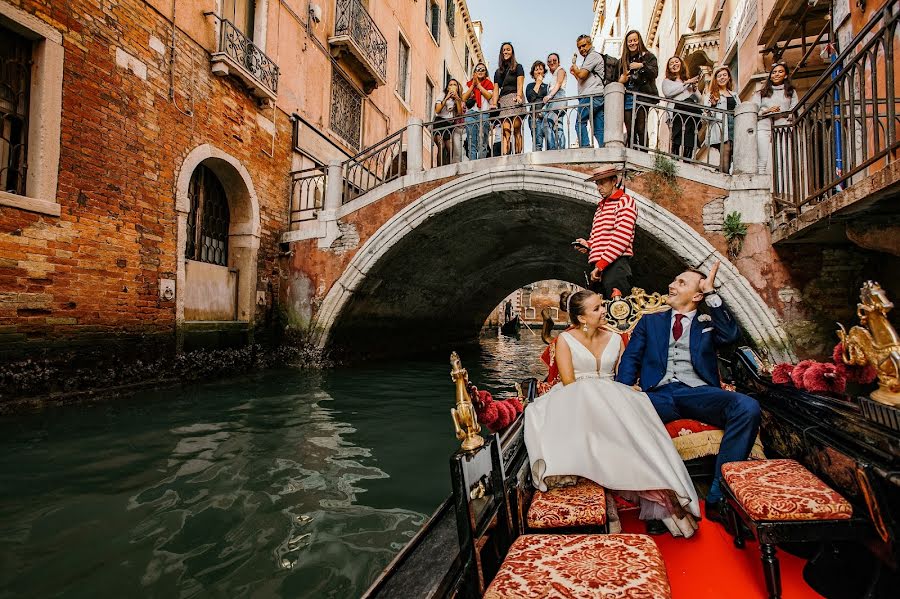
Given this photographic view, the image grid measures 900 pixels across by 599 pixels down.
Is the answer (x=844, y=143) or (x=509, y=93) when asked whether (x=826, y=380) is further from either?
(x=509, y=93)

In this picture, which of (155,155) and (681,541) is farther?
(155,155)

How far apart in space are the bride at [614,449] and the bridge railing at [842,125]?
2.27 metres

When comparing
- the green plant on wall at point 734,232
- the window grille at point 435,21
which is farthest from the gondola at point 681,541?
the window grille at point 435,21

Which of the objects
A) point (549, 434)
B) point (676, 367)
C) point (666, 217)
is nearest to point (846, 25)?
point (666, 217)

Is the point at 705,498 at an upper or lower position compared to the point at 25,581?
upper

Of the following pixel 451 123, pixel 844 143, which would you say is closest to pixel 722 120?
pixel 844 143

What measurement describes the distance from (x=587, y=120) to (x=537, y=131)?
1.99ft

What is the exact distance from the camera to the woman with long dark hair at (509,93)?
632 cm

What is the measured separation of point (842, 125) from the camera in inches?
131

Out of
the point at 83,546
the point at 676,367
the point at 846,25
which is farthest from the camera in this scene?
the point at 846,25

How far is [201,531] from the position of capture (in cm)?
201

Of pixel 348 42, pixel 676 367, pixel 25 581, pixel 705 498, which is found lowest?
pixel 25 581

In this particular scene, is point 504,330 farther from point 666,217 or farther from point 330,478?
point 330,478

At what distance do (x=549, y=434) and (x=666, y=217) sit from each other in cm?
433
